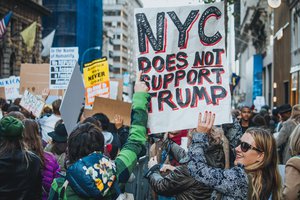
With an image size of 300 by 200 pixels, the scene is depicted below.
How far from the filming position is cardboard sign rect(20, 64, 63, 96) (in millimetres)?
14820

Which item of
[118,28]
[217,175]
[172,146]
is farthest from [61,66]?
[118,28]

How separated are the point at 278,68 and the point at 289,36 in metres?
6.10

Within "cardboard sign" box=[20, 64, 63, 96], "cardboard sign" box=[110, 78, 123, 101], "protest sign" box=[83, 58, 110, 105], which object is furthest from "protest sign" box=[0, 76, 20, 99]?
"protest sign" box=[83, 58, 110, 105]

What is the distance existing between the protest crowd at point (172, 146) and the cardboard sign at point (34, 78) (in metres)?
8.48

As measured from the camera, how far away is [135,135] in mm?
4172

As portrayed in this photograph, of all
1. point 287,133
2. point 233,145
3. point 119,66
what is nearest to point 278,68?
point 287,133

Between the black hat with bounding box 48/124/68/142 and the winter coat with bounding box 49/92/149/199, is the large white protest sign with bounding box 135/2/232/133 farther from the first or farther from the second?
the black hat with bounding box 48/124/68/142

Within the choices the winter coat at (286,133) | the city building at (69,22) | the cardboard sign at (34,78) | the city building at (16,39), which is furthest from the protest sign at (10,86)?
the city building at (69,22)

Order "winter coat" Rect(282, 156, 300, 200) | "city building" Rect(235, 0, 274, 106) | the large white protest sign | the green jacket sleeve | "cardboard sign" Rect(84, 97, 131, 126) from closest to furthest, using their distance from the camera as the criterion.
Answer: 1. the green jacket sleeve
2. "winter coat" Rect(282, 156, 300, 200)
3. the large white protest sign
4. "cardboard sign" Rect(84, 97, 131, 126)
5. "city building" Rect(235, 0, 274, 106)

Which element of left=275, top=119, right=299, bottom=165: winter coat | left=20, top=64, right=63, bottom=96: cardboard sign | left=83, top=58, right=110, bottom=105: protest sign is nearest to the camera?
left=275, top=119, right=299, bottom=165: winter coat

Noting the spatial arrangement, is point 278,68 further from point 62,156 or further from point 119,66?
point 119,66

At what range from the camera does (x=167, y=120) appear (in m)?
5.16

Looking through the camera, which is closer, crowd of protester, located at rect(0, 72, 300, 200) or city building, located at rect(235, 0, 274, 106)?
crowd of protester, located at rect(0, 72, 300, 200)

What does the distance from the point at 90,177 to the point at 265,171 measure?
1.16 metres
